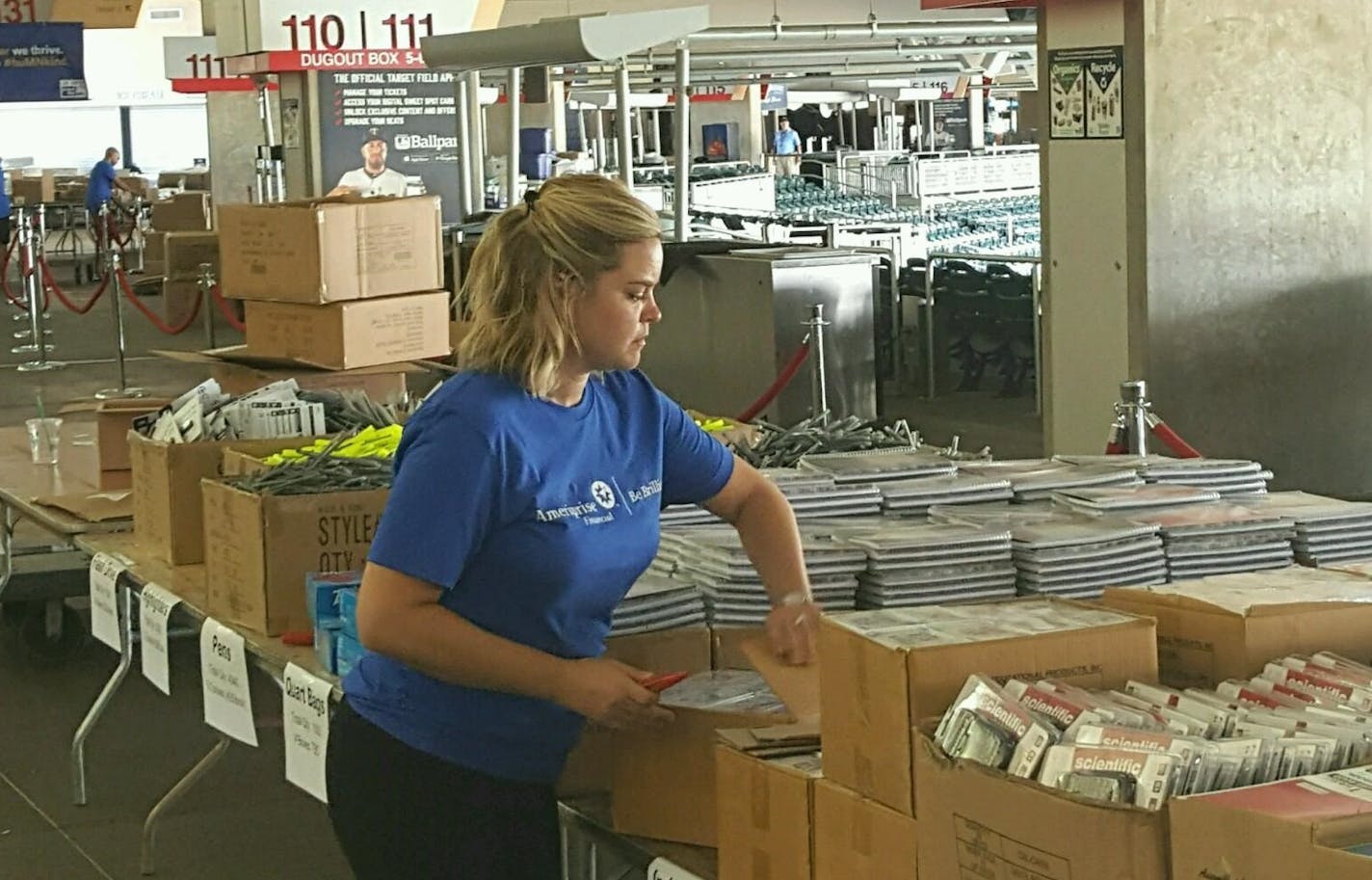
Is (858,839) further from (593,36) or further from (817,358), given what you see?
(817,358)

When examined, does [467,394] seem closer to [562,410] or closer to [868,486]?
[562,410]

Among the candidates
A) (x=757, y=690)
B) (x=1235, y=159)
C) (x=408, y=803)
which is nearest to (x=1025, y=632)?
(x=757, y=690)

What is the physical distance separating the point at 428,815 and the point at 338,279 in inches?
157

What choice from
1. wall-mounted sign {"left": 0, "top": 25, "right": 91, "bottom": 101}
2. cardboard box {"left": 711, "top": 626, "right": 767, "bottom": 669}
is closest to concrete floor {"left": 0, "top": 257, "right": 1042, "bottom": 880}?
cardboard box {"left": 711, "top": 626, "right": 767, "bottom": 669}

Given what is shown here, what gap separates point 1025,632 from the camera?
76.8 inches

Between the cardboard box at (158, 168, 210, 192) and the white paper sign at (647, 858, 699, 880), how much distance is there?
996 inches

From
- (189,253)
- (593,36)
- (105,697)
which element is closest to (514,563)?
(105,697)

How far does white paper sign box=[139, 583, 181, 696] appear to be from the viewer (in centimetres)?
402

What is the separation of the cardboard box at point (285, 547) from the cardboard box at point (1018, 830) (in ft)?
6.88

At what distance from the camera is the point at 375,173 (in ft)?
42.2

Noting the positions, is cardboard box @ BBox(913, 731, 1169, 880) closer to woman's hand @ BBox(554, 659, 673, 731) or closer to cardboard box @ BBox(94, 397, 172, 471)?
woman's hand @ BBox(554, 659, 673, 731)

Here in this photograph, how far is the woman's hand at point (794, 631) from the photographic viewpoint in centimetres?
245

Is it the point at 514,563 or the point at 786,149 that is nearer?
the point at 514,563

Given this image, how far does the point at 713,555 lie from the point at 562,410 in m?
0.57
